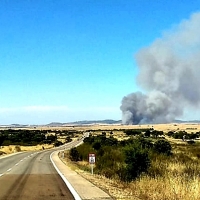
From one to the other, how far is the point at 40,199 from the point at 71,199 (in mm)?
932

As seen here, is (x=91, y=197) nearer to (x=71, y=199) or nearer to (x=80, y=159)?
(x=71, y=199)

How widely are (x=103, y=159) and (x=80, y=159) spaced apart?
13216 mm

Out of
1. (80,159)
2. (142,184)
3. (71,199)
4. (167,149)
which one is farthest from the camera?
(80,159)

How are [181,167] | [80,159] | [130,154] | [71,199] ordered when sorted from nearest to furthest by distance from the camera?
[71,199], [130,154], [181,167], [80,159]

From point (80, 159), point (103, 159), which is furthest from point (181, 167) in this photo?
point (80, 159)

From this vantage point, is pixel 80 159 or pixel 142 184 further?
pixel 80 159

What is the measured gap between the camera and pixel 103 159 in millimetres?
30203

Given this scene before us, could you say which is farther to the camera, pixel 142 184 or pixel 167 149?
pixel 167 149

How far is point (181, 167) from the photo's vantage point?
23.8 m

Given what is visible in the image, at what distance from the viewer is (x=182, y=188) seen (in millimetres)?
12648

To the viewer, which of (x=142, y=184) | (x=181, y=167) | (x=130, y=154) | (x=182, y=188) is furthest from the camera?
(x=181, y=167)

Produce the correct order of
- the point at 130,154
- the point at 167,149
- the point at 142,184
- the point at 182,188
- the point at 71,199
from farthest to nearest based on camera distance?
the point at 167,149
the point at 130,154
the point at 142,184
the point at 182,188
the point at 71,199

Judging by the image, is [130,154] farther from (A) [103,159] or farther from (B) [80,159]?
(B) [80,159]

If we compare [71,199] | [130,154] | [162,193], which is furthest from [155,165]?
[71,199]
